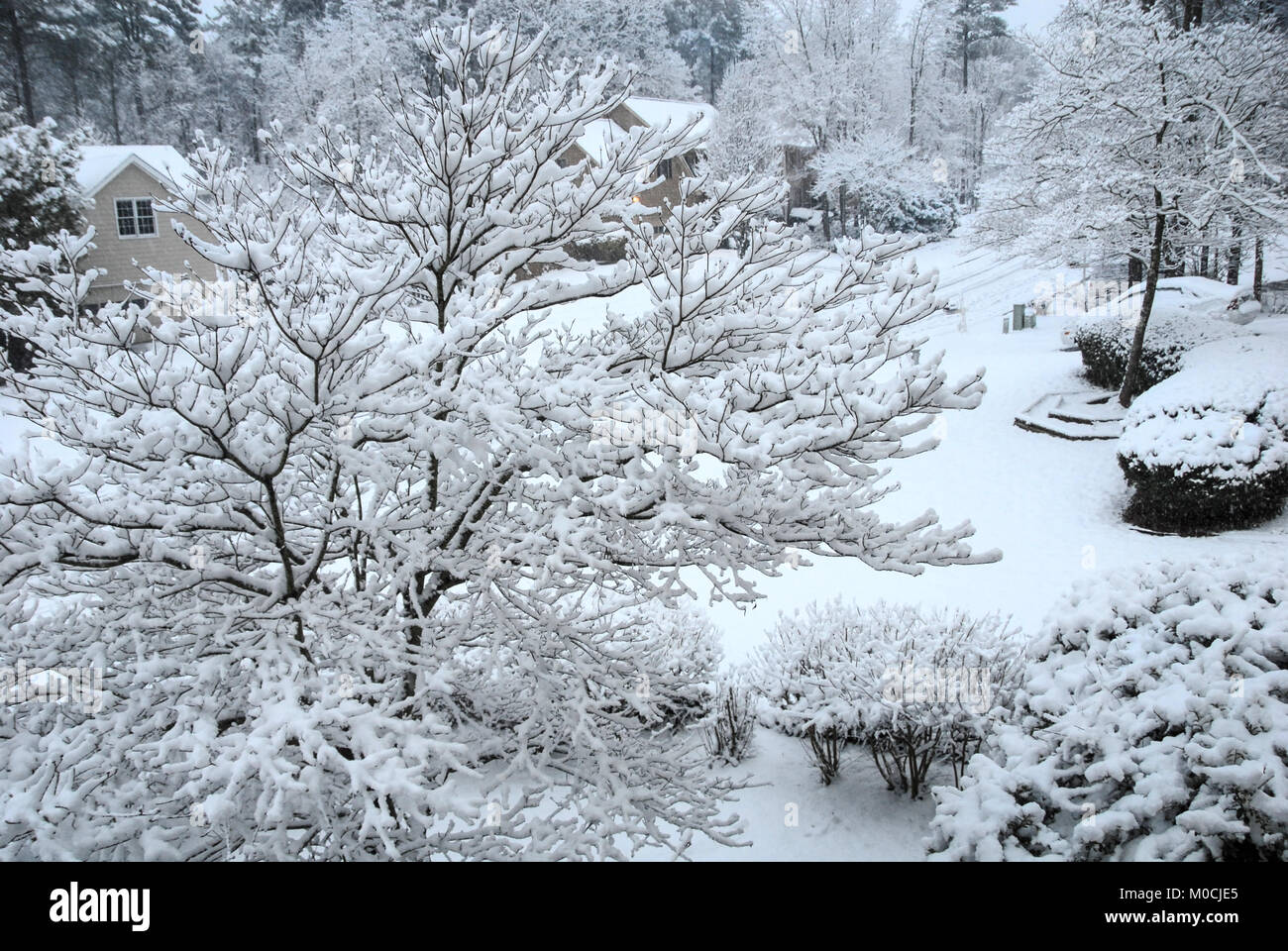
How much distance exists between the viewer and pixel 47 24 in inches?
192

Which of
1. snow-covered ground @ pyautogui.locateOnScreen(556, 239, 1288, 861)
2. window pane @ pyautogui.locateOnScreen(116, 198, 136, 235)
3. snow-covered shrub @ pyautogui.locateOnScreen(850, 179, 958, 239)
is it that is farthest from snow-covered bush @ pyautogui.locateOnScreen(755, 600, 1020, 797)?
snow-covered shrub @ pyautogui.locateOnScreen(850, 179, 958, 239)

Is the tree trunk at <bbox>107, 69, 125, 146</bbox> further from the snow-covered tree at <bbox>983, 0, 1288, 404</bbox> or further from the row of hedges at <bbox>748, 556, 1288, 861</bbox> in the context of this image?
the snow-covered tree at <bbox>983, 0, 1288, 404</bbox>

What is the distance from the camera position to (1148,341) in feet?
31.2

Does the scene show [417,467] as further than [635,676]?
Yes

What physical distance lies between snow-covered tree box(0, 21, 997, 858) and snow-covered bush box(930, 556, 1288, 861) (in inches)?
35.4

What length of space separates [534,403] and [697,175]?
1205 millimetres

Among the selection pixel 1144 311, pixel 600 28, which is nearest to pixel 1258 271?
pixel 1144 311

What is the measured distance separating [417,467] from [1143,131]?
9.59 m

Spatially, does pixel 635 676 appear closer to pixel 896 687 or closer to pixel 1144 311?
pixel 896 687

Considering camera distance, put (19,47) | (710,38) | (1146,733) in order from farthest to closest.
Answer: (710,38), (19,47), (1146,733)

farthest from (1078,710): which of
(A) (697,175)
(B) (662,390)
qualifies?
(A) (697,175)

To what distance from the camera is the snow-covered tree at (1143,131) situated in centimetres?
733

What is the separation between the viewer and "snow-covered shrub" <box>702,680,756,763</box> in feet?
16.6

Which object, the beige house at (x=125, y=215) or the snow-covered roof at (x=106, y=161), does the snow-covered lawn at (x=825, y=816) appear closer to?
the beige house at (x=125, y=215)
